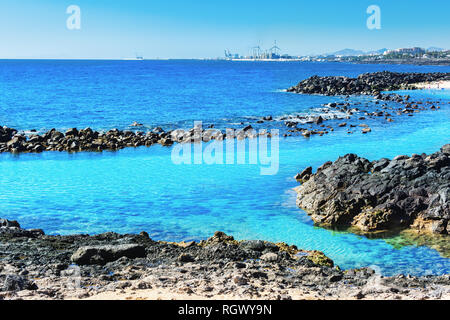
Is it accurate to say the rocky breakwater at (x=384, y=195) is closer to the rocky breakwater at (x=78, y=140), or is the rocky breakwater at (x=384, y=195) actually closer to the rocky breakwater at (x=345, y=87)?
the rocky breakwater at (x=78, y=140)

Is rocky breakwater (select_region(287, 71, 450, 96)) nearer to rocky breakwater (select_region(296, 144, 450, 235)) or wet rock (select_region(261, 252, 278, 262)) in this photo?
rocky breakwater (select_region(296, 144, 450, 235))

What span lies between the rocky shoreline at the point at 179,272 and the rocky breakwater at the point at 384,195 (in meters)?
4.86

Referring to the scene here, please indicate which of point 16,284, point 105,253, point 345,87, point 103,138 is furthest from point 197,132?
point 345,87

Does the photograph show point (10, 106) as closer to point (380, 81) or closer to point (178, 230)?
point (178, 230)

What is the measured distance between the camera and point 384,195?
22453 mm

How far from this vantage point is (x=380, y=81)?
106 m

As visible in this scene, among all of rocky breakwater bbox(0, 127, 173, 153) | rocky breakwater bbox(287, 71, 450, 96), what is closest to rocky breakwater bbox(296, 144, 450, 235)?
rocky breakwater bbox(0, 127, 173, 153)

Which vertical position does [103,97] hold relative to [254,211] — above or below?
above

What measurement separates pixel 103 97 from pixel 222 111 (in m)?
32.4

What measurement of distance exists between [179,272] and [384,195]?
1274cm

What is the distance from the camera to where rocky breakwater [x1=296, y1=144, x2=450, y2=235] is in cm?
2072
